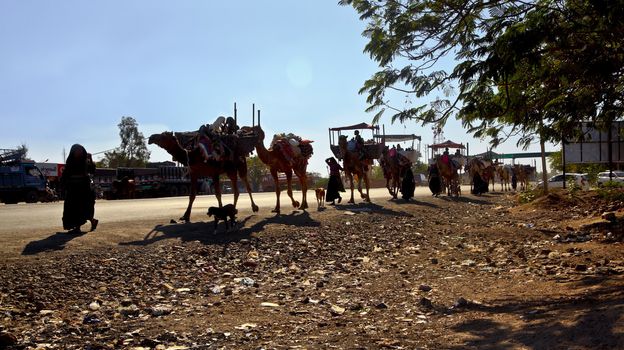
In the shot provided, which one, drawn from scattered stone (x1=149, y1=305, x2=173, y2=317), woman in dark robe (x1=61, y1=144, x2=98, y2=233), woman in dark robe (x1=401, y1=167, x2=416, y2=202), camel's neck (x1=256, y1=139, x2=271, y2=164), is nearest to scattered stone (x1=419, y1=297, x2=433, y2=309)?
scattered stone (x1=149, y1=305, x2=173, y2=317)

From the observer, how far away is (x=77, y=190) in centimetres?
1077

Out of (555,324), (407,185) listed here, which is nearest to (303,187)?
(407,185)

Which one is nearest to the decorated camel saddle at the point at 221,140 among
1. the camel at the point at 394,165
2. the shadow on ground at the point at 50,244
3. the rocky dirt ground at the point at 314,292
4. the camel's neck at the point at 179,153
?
the camel's neck at the point at 179,153

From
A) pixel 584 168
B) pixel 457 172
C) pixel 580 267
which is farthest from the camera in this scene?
pixel 584 168

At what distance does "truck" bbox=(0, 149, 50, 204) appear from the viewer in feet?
117

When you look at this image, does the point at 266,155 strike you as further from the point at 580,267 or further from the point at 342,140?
the point at 580,267

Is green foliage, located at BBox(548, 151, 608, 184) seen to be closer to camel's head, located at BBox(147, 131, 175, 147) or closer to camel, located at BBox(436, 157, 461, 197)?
camel, located at BBox(436, 157, 461, 197)

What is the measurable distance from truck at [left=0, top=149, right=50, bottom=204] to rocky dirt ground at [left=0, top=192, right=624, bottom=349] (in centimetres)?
2728

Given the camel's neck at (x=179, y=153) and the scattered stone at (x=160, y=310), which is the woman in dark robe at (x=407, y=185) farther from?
the scattered stone at (x=160, y=310)

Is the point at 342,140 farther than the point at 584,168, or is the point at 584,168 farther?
the point at 584,168

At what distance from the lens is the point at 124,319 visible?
643cm

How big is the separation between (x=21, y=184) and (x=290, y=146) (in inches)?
976

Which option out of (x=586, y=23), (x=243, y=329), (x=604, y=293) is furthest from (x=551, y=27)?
(x=243, y=329)

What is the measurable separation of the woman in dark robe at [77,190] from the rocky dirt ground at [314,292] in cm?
122
